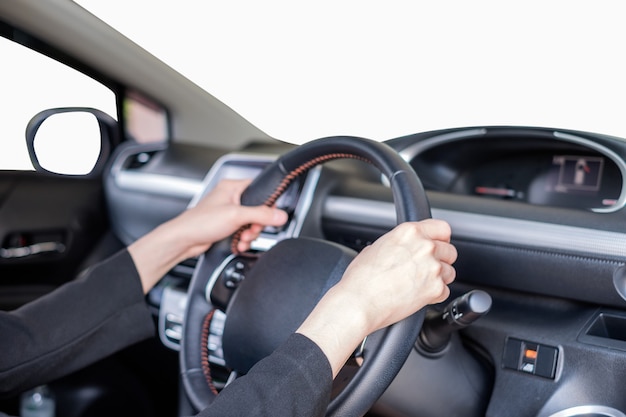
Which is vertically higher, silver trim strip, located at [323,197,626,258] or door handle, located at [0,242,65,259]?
silver trim strip, located at [323,197,626,258]

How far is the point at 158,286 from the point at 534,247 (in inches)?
34.8

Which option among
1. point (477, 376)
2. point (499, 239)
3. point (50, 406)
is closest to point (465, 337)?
point (477, 376)

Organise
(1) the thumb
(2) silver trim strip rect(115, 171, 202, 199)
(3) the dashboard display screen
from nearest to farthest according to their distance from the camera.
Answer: (1) the thumb → (3) the dashboard display screen → (2) silver trim strip rect(115, 171, 202, 199)

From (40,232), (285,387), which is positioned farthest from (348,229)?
(40,232)

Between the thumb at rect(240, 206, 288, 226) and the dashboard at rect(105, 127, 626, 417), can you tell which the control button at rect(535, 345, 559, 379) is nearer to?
the dashboard at rect(105, 127, 626, 417)

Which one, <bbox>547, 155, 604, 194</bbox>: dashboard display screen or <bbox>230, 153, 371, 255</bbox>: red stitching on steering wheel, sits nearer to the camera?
<bbox>230, 153, 371, 255</bbox>: red stitching on steering wheel

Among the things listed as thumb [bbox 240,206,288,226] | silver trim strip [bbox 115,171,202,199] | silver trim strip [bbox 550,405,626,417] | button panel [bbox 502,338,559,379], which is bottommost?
silver trim strip [bbox 550,405,626,417]

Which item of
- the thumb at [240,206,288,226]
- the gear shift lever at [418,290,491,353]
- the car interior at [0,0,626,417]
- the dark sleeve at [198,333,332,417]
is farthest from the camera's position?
the thumb at [240,206,288,226]

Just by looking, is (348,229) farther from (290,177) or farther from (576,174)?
(576,174)

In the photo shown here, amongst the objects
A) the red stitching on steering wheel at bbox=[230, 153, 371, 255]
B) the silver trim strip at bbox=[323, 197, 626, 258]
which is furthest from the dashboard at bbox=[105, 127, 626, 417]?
the red stitching on steering wheel at bbox=[230, 153, 371, 255]

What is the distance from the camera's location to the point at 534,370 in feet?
3.47

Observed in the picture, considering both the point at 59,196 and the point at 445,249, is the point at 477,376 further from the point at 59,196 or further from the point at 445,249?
the point at 59,196

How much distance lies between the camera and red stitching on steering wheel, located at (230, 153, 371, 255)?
0.94m

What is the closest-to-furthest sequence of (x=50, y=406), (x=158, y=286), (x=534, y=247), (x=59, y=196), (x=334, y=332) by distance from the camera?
(x=334, y=332)
(x=534, y=247)
(x=50, y=406)
(x=158, y=286)
(x=59, y=196)
